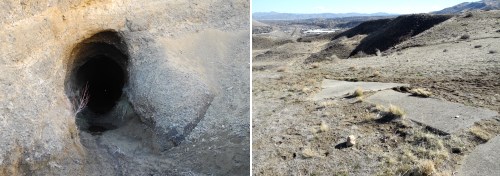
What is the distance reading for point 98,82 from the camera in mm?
15641

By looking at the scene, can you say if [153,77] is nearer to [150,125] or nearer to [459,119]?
[150,125]

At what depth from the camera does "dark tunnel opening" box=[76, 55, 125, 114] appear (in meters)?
14.3

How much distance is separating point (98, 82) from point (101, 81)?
181 mm

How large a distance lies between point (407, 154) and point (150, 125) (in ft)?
20.4

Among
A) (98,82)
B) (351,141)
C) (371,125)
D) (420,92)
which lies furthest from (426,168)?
(98,82)

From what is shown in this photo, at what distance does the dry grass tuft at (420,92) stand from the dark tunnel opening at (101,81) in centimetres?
943

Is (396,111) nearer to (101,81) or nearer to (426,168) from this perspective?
(426,168)

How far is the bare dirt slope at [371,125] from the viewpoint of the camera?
1002 centimetres

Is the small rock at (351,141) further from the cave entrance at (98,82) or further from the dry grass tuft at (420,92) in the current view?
the cave entrance at (98,82)

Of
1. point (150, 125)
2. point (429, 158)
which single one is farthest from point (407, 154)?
point (150, 125)

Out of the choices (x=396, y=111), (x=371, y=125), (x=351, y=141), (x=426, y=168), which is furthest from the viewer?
(x=396, y=111)

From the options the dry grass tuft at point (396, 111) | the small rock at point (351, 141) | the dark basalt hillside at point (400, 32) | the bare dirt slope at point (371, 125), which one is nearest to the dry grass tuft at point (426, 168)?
the bare dirt slope at point (371, 125)

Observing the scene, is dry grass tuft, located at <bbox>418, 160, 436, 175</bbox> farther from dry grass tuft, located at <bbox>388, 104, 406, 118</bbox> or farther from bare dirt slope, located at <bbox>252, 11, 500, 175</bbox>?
dry grass tuft, located at <bbox>388, 104, 406, 118</bbox>

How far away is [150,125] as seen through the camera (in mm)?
11883
